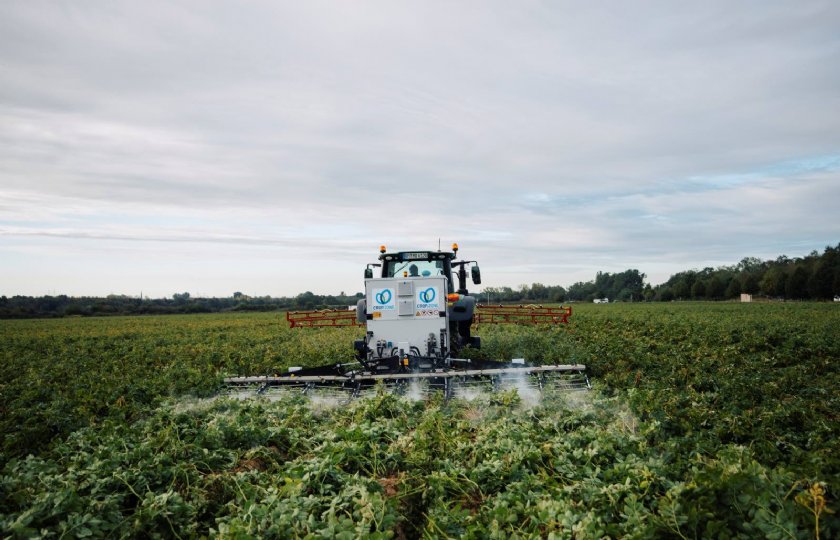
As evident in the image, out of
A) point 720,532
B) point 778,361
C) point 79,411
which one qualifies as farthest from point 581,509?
point 778,361

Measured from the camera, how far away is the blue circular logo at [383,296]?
12.5 metres

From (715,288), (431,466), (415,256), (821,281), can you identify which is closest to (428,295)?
(415,256)

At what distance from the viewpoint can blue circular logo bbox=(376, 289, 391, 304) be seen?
12.5 m

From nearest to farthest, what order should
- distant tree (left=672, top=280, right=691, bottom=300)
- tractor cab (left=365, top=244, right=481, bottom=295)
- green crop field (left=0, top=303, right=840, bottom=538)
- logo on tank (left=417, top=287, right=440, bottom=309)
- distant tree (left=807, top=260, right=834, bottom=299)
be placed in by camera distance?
1. green crop field (left=0, top=303, right=840, bottom=538)
2. logo on tank (left=417, top=287, right=440, bottom=309)
3. tractor cab (left=365, top=244, right=481, bottom=295)
4. distant tree (left=807, top=260, right=834, bottom=299)
5. distant tree (left=672, top=280, right=691, bottom=300)

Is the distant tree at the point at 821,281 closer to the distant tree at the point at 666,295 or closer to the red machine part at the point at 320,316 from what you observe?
the distant tree at the point at 666,295

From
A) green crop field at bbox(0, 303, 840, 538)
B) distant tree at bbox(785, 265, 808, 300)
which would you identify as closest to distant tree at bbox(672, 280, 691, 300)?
distant tree at bbox(785, 265, 808, 300)

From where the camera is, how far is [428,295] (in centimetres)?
1250

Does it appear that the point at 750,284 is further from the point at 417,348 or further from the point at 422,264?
the point at 417,348

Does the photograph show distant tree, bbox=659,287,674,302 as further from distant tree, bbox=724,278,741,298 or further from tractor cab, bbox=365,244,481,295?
tractor cab, bbox=365,244,481,295

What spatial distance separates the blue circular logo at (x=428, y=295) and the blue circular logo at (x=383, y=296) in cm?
70

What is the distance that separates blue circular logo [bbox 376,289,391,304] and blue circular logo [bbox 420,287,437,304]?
0.70 meters

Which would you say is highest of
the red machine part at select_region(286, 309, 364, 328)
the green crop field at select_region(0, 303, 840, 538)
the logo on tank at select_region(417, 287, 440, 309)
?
the logo on tank at select_region(417, 287, 440, 309)

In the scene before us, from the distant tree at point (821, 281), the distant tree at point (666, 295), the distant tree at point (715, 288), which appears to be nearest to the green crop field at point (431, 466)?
the distant tree at point (821, 281)

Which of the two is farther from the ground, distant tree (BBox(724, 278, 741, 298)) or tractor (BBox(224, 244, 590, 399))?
distant tree (BBox(724, 278, 741, 298))
